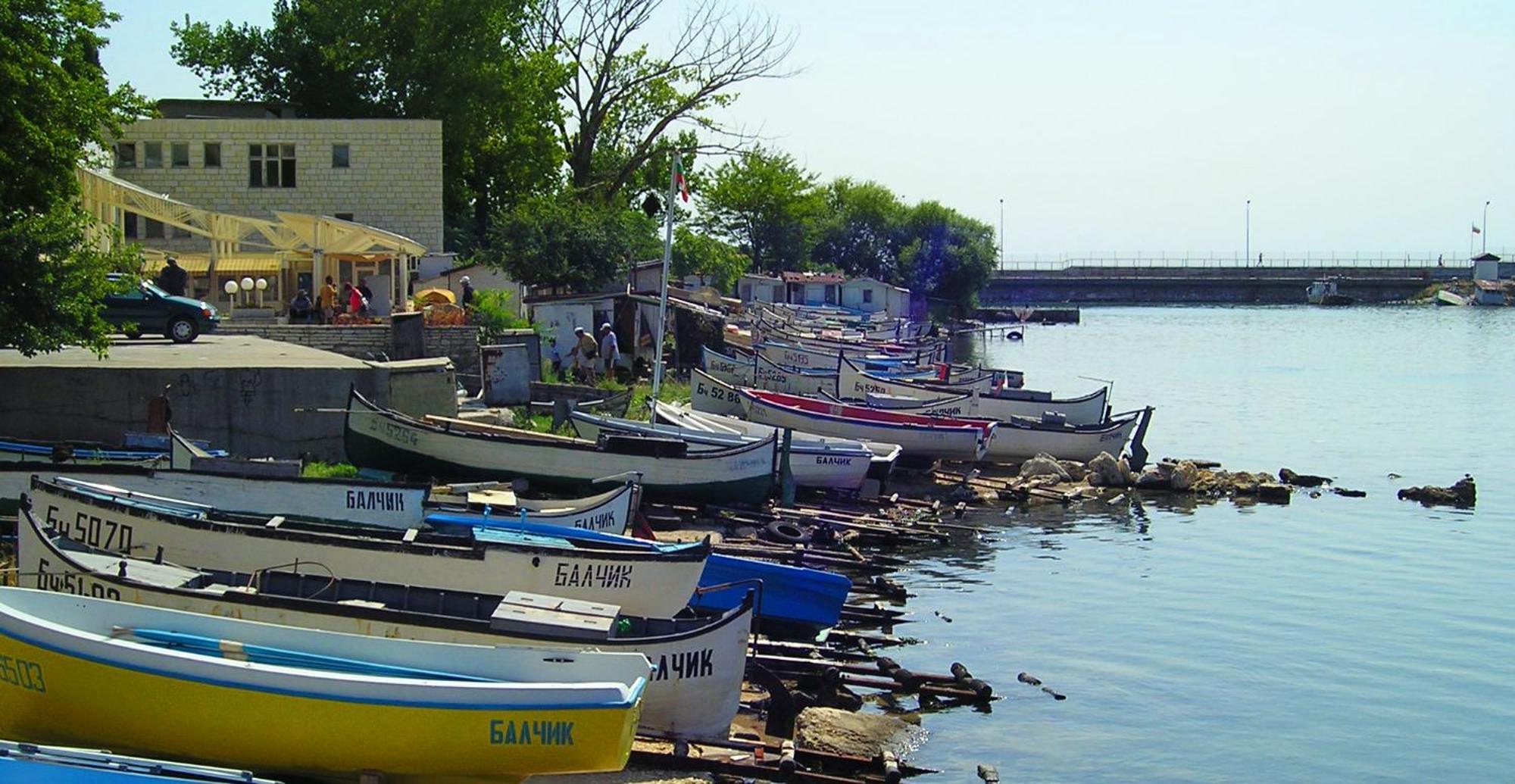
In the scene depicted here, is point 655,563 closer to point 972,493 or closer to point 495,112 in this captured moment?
point 972,493

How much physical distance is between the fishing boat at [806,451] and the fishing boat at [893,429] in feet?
14.1

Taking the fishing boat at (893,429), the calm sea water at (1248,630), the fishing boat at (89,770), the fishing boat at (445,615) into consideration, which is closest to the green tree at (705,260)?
the calm sea water at (1248,630)

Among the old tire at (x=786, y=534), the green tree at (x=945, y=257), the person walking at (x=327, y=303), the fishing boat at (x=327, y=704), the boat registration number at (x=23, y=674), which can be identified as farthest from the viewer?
the green tree at (x=945, y=257)

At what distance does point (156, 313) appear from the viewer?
31.5m

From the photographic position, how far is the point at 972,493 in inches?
1291

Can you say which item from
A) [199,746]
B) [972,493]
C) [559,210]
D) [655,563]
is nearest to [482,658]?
[199,746]

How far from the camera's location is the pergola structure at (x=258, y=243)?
3812cm

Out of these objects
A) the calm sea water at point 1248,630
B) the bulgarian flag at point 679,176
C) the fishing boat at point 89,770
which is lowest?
the calm sea water at point 1248,630

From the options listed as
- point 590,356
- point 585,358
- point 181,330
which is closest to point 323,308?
point 181,330

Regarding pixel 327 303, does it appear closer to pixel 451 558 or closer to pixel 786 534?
pixel 786 534

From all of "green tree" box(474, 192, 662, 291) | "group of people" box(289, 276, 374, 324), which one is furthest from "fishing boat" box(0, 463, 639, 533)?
"green tree" box(474, 192, 662, 291)

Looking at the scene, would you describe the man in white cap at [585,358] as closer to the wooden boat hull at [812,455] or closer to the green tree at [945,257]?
the wooden boat hull at [812,455]

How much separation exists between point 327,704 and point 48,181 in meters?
14.4

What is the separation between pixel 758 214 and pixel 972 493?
7384 centimetres
